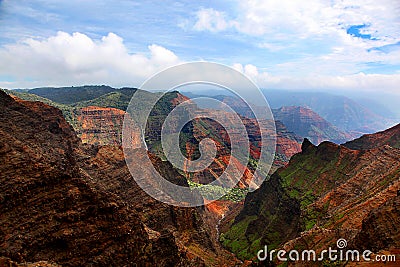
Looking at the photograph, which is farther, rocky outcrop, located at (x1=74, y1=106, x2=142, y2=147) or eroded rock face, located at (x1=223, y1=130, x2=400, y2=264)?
rocky outcrop, located at (x1=74, y1=106, x2=142, y2=147)

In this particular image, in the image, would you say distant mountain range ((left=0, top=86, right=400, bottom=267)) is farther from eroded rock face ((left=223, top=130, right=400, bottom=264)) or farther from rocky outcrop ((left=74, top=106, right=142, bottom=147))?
rocky outcrop ((left=74, top=106, right=142, bottom=147))

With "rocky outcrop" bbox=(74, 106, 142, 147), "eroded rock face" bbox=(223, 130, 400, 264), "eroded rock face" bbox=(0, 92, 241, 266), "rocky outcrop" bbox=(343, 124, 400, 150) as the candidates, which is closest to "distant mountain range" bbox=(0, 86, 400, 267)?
"eroded rock face" bbox=(0, 92, 241, 266)

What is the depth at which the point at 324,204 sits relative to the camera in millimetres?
63594

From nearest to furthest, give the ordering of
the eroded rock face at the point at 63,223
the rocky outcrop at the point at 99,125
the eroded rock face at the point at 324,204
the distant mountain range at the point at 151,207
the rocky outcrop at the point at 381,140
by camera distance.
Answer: the eroded rock face at the point at 63,223
the distant mountain range at the point at 151,207
the eroded rock face at the point at 324,204
the rocky outcrop at the point at 381,140
the rocky outcrop at the point at 99,125

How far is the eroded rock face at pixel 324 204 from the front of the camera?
36.8 m

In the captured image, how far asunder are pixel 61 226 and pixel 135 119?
12683 cm

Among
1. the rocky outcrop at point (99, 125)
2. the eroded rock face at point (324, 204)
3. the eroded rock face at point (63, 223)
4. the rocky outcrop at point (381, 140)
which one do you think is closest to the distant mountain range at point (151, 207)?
the eroded rock face at point (63, 223)

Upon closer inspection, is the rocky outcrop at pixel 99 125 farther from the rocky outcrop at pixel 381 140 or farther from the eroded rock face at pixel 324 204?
the rocky outcrop at pixel 381 140

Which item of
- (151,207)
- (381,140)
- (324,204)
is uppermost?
(381,140)

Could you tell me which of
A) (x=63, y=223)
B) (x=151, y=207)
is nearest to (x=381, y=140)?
(x=151, y=207)

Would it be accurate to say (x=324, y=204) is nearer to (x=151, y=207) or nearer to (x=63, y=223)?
(x=151, y=207)

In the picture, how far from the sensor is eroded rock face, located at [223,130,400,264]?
36.8 meters

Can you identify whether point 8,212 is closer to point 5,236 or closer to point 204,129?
point 5,236

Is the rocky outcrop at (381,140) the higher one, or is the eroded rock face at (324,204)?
the rocky outcrop at (381,140)
